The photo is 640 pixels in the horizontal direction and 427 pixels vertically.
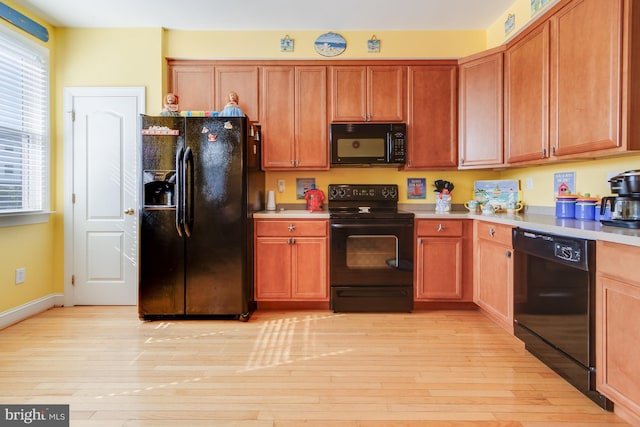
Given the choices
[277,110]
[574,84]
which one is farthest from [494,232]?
[277,110]

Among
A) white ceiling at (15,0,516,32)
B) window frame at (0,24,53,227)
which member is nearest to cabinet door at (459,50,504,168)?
white ceiling at (15,0,516,32)

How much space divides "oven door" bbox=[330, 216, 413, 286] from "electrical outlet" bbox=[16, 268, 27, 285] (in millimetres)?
2609

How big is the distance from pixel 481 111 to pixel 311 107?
Answer: 1539 mm

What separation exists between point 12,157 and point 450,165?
150 inches

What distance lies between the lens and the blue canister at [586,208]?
7.68ft

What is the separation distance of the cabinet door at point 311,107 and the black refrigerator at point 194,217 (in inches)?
24.7

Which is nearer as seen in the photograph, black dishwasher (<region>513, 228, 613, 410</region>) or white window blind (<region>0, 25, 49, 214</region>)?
black dishwasher (<region>513, 228, 613, 410</region>)

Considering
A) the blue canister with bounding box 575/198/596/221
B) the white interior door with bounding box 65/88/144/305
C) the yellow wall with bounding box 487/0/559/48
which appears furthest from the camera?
the white interior door with bounding box 65/88/144/305

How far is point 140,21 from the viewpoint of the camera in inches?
130

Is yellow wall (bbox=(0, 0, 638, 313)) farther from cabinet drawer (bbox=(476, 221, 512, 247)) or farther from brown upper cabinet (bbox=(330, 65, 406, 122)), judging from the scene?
cabinet drawer (bbox=(476, 221, 512, 247))

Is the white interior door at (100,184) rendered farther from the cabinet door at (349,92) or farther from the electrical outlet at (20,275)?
the cabinet door at (349,92)

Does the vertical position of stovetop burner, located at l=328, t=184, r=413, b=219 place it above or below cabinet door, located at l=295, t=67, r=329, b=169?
below

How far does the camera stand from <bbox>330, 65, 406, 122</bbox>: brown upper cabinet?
3.46 meters

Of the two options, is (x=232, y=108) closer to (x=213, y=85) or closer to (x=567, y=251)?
(x=213, y=85)
